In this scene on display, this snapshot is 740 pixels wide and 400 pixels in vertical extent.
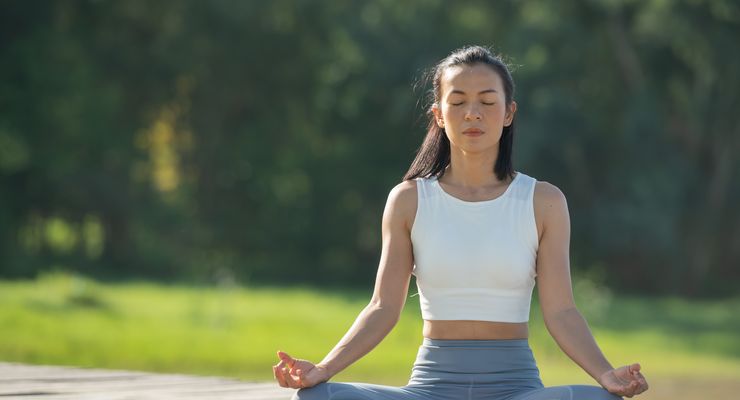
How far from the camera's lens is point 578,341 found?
13.0 ft

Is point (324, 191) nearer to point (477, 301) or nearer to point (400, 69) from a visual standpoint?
point (400, 69)

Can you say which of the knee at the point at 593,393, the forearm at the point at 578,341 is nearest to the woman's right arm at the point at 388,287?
the forearm at the point at 578,341

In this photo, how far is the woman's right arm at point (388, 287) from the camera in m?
4.04

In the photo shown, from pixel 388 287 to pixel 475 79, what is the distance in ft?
2.13

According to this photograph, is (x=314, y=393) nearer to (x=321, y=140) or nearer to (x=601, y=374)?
(x=601, y=374)

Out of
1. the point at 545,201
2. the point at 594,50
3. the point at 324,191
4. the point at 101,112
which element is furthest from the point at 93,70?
the point at 545,201

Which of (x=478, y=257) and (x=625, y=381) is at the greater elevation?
(x=478, y=257)

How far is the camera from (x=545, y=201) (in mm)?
4086

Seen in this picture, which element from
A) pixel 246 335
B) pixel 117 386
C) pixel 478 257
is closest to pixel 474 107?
pixel 478 257

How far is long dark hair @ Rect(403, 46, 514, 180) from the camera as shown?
163 inches

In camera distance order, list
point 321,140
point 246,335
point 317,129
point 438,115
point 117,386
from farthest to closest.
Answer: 1. point 317,129
2. point 321,140
3. point 246,335
4. point 117,386
5. point 438,115

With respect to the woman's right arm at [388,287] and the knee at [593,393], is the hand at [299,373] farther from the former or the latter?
the knee at [593,393]

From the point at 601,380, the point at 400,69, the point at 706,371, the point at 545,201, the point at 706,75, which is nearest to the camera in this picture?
the point at 601,380

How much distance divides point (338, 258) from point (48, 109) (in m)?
7.53
